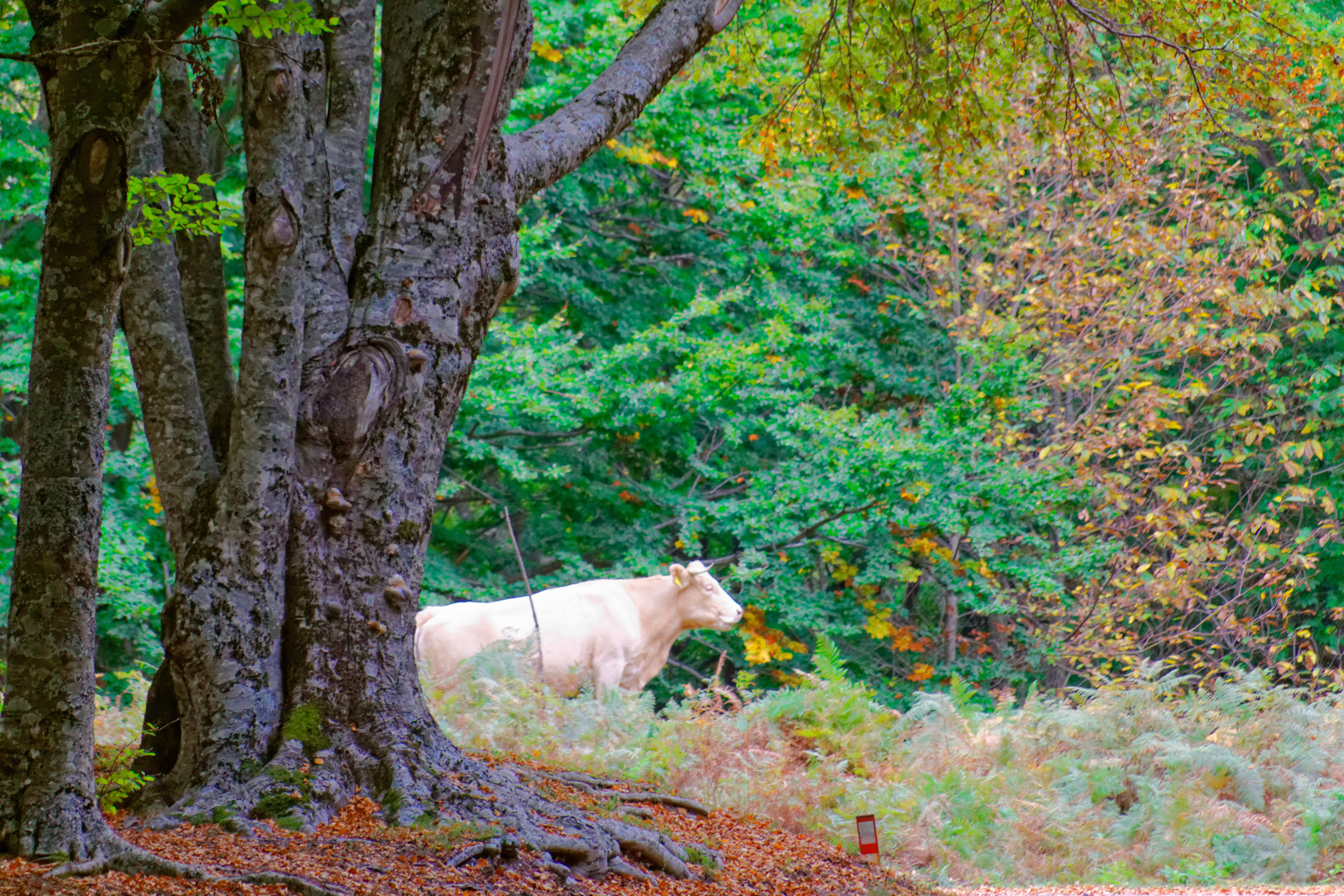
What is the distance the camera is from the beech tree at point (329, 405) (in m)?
4.61

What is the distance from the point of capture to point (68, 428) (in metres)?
3.41

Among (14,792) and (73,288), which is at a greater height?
(73,288)

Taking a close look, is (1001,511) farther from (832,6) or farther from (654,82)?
(654,82)

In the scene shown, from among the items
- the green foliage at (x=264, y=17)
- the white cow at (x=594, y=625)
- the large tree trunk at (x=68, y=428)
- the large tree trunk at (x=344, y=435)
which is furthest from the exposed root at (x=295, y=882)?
the white cow at (x=594, y=625)

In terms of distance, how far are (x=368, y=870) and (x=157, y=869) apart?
0.71m

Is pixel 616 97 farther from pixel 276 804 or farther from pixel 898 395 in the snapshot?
pixel 898 395

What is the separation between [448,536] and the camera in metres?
18.6

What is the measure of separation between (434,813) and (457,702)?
415 cm

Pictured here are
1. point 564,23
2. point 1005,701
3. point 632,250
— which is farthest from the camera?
point 632,250

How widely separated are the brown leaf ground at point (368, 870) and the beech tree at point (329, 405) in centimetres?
13

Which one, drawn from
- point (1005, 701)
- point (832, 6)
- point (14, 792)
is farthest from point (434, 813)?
point (1005, 701)

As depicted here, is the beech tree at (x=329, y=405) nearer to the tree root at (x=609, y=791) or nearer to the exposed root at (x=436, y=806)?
the exposed root at (x=436, y=806)

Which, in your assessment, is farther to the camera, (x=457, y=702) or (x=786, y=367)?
(x=786, y=367)

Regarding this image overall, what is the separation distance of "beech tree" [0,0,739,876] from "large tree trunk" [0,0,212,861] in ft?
2.87
